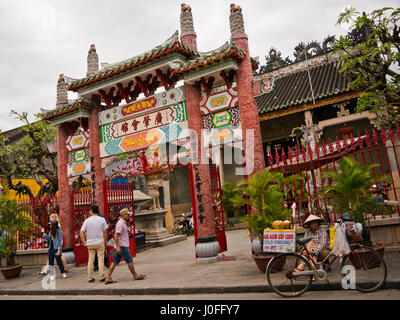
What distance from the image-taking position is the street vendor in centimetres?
538

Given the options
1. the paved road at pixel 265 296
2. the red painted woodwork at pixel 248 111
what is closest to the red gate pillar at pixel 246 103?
the red painted woodwork at pixel 248 111

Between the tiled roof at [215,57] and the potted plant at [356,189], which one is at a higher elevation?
the tiled roof at [215,57]

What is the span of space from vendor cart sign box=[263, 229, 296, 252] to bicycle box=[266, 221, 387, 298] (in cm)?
11

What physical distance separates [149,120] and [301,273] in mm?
6253

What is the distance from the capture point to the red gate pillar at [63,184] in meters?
10.9

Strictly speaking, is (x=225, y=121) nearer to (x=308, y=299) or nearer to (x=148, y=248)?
(x=308, y=299)

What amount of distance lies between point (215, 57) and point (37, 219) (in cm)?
903

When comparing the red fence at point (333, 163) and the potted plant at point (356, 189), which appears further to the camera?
the red fence at point (333, 163)

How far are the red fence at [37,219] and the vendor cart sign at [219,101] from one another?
266 inches

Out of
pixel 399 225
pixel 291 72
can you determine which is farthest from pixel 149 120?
pixel 291 72

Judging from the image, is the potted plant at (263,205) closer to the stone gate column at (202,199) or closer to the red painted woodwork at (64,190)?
the stone gate column at (202,199)

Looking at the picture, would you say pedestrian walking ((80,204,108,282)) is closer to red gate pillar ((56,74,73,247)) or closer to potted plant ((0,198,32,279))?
red gate pillar ((56,74,73,247))

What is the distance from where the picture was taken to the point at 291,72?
19.6 metres

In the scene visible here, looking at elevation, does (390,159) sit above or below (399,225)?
above
